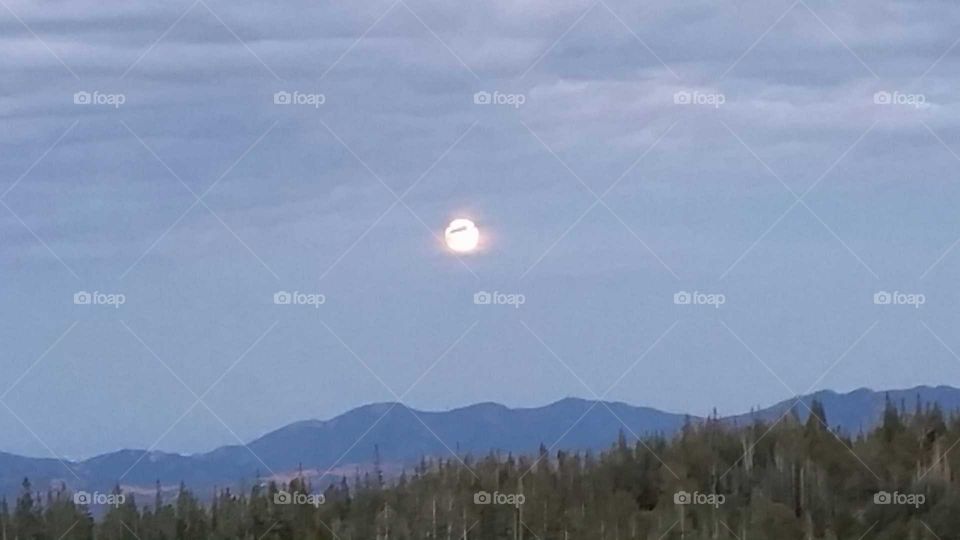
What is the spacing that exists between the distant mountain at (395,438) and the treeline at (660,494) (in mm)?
82

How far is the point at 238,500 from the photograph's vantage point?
680 cm

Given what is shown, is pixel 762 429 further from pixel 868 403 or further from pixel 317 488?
pixel 317 488

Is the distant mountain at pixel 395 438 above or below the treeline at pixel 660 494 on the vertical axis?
above

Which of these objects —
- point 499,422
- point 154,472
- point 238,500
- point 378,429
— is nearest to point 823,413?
point 499,422

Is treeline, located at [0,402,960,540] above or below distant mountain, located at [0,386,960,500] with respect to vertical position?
below

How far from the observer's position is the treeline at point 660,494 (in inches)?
264

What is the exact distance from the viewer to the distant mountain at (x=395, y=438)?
262 inches

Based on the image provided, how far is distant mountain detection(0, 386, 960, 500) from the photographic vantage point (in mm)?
6656

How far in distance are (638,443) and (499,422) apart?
0.80 metres

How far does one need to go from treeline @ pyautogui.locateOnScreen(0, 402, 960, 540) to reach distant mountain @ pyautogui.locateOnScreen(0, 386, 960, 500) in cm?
8

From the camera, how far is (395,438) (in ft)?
21.8

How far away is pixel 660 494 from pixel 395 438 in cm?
155

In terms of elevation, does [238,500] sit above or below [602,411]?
below

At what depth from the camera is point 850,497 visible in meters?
6.77
